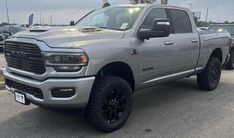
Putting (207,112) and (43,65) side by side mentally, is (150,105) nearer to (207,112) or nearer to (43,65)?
(207,112)

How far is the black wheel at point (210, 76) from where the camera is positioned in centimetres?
693

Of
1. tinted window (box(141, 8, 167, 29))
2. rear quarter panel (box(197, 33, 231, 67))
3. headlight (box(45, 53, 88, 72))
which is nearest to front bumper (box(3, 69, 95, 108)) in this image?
headlight (box(45, 53, 88, 72))

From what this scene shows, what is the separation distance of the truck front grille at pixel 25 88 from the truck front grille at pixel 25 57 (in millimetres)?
232

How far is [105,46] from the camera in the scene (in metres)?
4.21

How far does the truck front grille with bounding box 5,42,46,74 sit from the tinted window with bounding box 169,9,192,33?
2856 millimetres

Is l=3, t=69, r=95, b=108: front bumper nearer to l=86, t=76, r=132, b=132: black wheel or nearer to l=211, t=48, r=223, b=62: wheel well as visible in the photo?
l=86, t=76, r=132, b=132: black wheel

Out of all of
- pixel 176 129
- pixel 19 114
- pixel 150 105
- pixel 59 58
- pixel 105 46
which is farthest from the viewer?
pixel 150 105

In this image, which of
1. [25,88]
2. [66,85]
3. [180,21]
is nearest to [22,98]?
[25,88]

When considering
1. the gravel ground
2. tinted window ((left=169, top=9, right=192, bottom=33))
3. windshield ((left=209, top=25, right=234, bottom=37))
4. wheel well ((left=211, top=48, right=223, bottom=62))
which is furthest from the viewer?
windshield ((left=209, top=25, right=234, bottom=37))

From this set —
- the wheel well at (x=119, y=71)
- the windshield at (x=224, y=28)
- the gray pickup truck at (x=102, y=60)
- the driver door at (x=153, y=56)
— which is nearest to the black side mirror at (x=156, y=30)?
the gray pickup truck at (x=102, y=60)

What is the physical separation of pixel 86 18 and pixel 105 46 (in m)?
2.00

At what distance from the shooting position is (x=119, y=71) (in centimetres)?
473

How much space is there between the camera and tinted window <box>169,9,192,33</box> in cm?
586

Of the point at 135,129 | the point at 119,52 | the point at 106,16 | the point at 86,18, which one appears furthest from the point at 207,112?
the point at 86,18
